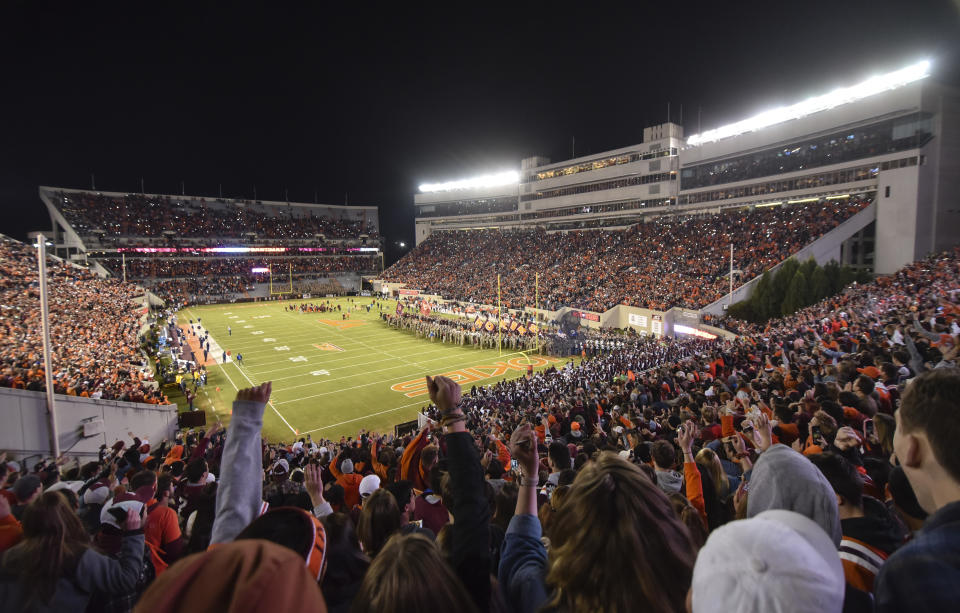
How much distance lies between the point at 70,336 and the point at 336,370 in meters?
12.4

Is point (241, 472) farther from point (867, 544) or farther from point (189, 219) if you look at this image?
point (189, 219)

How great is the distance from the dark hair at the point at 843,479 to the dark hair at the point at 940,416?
0.85m

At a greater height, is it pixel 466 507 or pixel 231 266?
pixel 231 266

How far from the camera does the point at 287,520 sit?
1735 mm

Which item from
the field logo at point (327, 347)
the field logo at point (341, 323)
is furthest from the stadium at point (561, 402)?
the field logo at point (341, 323)

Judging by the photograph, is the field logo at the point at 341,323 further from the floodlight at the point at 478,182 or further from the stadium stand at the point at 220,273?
the floodlight at the point at 478,182

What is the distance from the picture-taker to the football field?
65.3 feet

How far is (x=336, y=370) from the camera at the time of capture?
27297 millimetres

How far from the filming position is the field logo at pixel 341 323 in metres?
Result: 42.4

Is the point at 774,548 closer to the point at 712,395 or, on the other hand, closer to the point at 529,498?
the point at 529,498

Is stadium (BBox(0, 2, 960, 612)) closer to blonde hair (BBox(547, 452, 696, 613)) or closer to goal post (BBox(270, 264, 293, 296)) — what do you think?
blonde hair (BBox(547, 452, 696, 613))

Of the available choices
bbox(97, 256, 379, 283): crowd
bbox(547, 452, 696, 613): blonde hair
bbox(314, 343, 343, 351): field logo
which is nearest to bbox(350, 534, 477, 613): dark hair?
bbox(547, 452, 696, 613): blonde hair

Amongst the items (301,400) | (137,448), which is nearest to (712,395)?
(137,448)

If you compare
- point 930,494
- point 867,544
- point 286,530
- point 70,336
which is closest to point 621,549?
point 286,530
